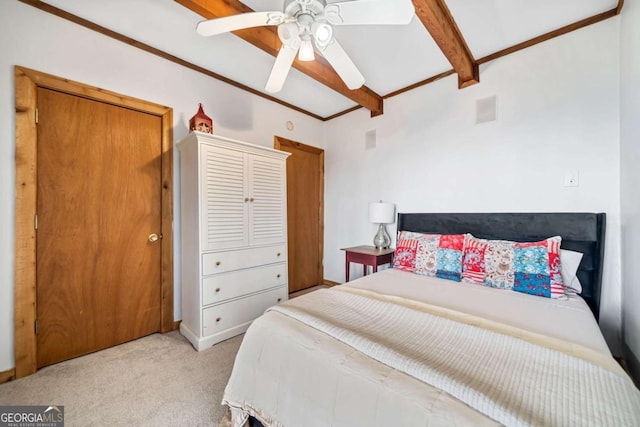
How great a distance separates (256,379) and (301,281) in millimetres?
2480

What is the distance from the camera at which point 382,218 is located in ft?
9.83

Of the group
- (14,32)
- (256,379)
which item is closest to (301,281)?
(256,379)

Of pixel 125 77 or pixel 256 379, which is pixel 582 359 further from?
pixel 125 77

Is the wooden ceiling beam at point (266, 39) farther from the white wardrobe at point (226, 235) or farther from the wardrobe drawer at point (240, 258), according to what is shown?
the wardrobe drawer at point (240, 258)

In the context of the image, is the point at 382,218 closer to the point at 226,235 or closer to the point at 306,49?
the point at 226,235

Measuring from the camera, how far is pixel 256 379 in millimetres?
1184

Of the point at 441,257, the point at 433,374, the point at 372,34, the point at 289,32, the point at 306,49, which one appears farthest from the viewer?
the point at 441,257

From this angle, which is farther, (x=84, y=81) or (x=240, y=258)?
(x=240, y=258)

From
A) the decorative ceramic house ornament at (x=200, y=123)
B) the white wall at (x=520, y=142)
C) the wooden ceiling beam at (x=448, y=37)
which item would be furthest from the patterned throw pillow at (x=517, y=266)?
the decorative ceramic house ornament at (x=200, y=123)

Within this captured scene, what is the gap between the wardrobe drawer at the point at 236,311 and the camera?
2182 millimetres

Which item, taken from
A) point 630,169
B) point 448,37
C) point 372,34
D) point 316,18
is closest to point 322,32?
point 316,18
